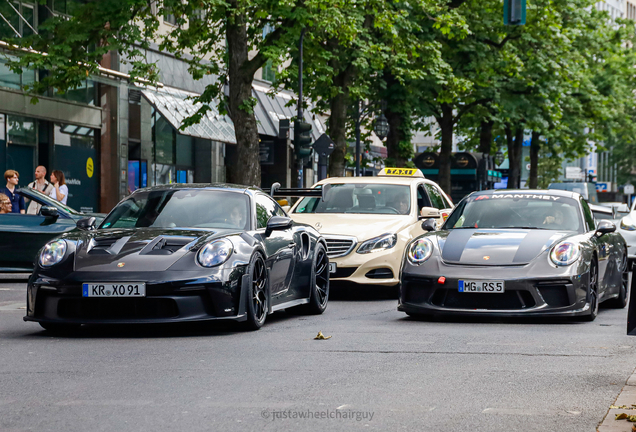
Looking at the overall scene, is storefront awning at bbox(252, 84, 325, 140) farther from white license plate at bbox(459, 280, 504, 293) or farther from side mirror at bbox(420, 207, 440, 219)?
white license plate at bbox(459, 280, 504, 293)

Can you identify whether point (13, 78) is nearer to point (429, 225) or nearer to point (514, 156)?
point (429, 225)

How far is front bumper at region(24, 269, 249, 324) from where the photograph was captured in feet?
27.2

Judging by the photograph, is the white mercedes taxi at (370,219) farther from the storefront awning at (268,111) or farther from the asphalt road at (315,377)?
the storefront awning at (268,111)

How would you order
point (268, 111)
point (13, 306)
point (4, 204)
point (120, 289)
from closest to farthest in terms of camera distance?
point (120, 289)
point (13, 306)
point (4, 204)
point (268, 111)

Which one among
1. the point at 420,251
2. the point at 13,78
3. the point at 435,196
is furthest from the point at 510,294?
the point at 13,78

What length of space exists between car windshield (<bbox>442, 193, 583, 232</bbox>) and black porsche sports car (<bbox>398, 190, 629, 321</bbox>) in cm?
2

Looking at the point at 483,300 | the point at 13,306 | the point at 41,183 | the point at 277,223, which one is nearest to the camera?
the point at 277,223

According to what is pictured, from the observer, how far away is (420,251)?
1018 cm

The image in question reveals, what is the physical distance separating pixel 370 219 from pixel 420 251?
3525 mm

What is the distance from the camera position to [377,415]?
529 cm

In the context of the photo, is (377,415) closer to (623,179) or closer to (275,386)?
(275,386)

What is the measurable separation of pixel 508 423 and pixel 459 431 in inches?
12.5

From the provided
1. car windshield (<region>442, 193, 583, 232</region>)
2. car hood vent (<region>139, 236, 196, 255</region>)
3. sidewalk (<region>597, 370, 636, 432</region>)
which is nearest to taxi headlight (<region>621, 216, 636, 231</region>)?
car windshield (<region>442, 193, 583, 232</region>)

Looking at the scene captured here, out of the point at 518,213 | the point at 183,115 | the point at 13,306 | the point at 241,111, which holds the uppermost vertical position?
the point at 183,115
